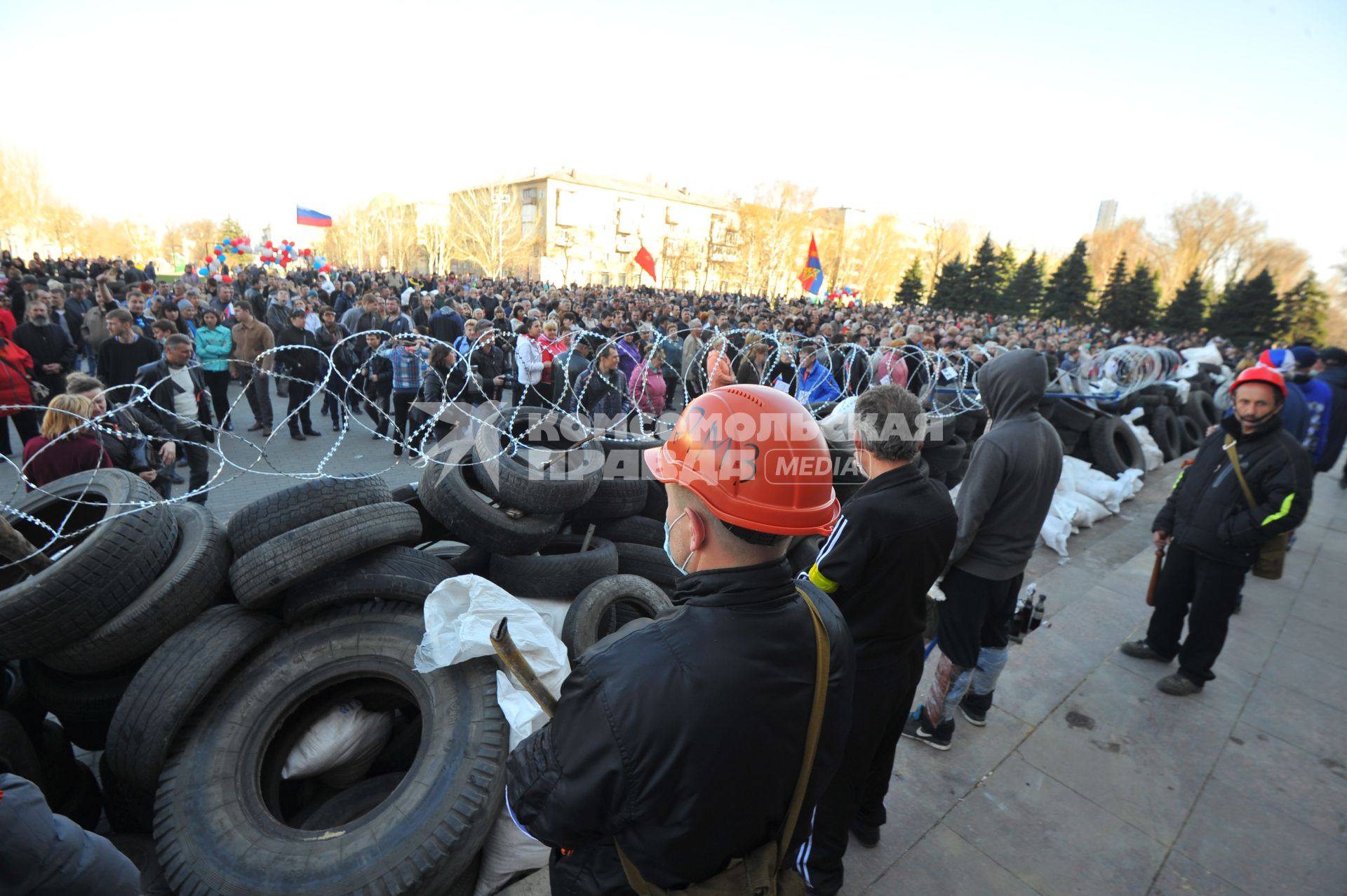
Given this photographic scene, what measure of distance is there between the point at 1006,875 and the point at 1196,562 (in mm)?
2918

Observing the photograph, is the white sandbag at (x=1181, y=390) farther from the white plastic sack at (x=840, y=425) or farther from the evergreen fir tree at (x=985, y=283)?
the evergreen fir tree at (x=985, y=283)

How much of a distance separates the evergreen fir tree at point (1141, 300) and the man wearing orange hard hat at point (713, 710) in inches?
2021

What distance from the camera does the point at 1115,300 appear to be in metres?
42.5

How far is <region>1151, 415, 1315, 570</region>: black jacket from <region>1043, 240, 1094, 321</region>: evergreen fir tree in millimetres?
48444

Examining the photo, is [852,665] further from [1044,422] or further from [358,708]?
→ [358,708]

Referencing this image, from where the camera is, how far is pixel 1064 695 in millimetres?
4387

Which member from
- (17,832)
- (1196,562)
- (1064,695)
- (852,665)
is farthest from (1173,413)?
(17,832)

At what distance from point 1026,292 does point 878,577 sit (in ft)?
178

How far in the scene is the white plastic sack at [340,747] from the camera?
3.22 m

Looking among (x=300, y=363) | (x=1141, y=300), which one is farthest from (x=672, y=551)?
(x=1141, y=300)

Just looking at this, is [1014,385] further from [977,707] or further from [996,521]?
[977,707]

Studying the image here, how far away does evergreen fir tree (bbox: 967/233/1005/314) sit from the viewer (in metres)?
47.5

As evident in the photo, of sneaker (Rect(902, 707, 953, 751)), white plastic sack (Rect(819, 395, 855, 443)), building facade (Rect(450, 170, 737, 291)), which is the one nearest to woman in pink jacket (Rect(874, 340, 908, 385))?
white plastic sack (Rect(819, 395, 855, 443))

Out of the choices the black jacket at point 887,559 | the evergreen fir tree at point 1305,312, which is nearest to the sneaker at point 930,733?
the black jacket at point 887,559
